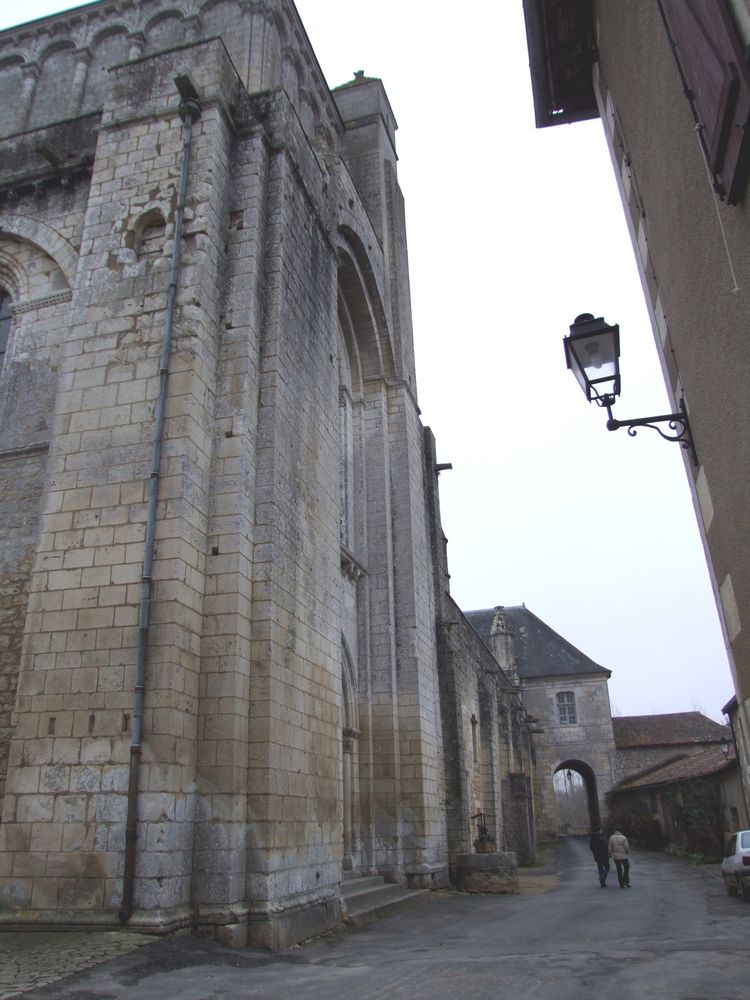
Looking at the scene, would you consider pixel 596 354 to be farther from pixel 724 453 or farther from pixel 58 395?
pixel 58 395

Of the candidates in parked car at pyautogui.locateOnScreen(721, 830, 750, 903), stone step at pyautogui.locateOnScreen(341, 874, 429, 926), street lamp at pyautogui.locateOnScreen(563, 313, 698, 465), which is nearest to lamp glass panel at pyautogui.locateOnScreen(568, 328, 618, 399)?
street lamp at pyautogui.locateOnScreen(563, 313, 698, 465)

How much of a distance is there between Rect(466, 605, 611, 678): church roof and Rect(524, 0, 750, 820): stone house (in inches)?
1327

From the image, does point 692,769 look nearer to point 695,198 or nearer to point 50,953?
point 50,953

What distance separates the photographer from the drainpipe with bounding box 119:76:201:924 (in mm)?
6391

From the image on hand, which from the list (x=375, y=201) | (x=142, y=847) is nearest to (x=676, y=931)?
(x=142, y=847)

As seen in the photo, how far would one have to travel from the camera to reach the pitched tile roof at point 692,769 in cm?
2242

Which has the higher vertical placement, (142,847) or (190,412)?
(190,412)

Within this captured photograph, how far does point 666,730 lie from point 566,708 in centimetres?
514

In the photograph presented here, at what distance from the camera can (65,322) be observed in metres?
9.77

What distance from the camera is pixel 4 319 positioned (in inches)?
412

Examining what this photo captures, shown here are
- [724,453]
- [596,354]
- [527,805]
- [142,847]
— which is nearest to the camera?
[724,453]

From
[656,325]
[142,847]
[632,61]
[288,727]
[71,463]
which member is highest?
[632,61]

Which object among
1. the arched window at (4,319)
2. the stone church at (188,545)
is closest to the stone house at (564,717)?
the stone church at (188,545)

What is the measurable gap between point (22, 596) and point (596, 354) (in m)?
6.33
